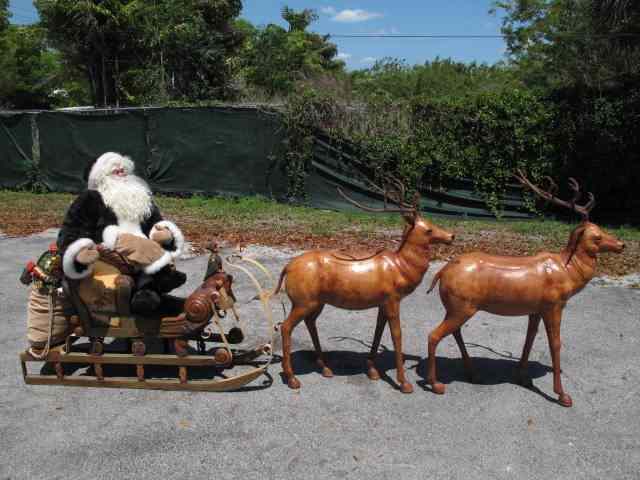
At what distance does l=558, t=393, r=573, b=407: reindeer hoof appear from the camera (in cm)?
381

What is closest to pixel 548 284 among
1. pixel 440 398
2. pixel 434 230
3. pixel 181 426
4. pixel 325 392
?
pixel 434 230

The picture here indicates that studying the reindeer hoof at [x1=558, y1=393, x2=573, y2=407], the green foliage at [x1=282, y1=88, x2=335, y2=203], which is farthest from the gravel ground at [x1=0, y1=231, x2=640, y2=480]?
the green foliage at [x1=282, y1=88, x2=335, y2=203]

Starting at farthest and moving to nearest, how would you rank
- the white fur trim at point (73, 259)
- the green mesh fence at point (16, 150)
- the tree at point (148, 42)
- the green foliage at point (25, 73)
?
the green foliage at point (25, 73), the tree at point (148, 42), the green mesh fence at point (16, 150), the white fur trim at point (73, 259)

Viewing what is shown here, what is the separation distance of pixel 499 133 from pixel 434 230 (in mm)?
7788

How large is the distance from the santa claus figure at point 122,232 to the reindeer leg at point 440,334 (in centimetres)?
195

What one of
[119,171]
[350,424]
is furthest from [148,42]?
[350,424]

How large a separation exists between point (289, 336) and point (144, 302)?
3.52ft

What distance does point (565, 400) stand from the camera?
3.82 metres

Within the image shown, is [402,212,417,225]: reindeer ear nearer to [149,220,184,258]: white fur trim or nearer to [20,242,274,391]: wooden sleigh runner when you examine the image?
[20,242,274,391]: wooden sleigh runner

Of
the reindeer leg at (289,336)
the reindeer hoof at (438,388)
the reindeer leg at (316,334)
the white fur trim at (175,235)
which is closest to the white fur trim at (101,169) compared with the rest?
the white fur trim at (175,235)

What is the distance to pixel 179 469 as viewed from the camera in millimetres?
3105

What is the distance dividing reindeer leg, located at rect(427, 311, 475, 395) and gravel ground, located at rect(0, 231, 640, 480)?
87 mm

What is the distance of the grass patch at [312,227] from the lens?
27.6 ft

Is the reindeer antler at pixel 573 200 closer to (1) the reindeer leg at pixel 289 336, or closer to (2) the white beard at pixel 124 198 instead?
(1) the reindeer leg at pixel 289 336
